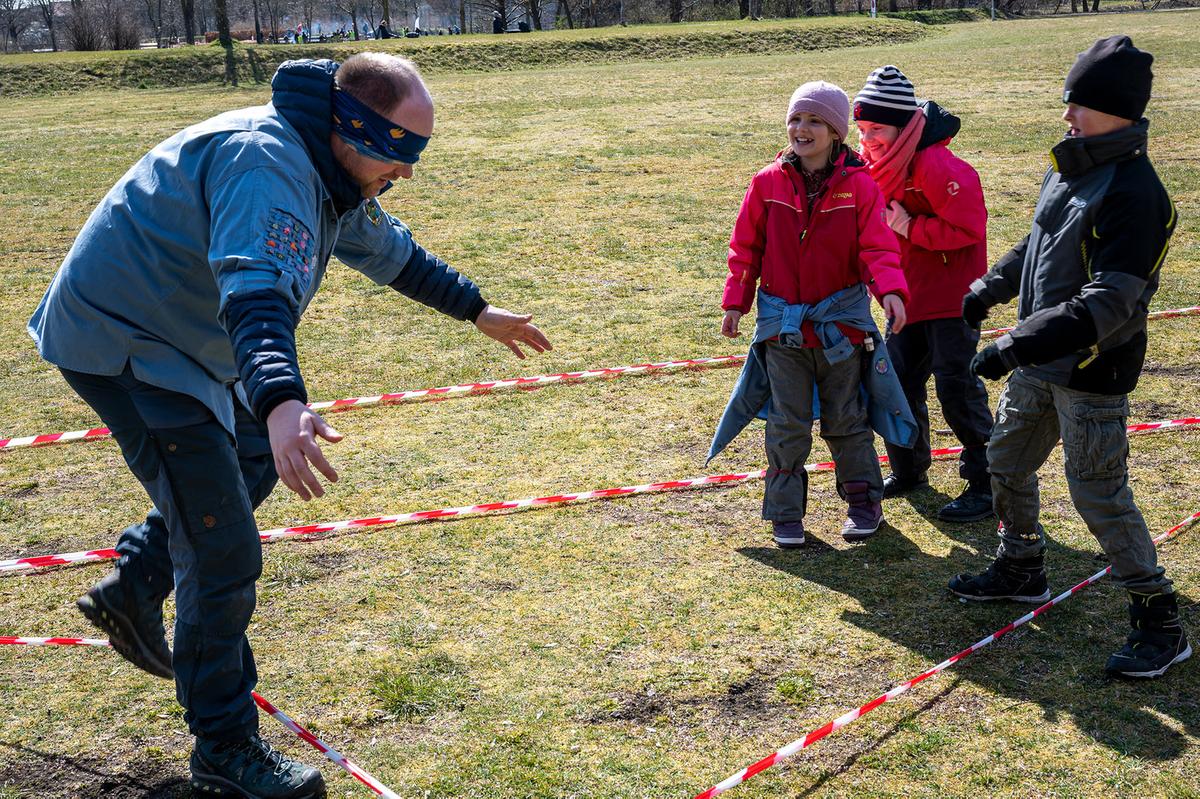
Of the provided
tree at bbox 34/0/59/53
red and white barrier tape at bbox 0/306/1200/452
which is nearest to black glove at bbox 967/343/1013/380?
red and white barrier tape at bbox 0/306/1200/452

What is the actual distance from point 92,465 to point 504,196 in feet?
27.6

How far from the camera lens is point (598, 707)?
3.71 metres

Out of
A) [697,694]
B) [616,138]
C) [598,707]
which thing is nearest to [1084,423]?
[697,694]

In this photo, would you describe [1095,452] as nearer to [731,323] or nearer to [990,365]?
[990,365]

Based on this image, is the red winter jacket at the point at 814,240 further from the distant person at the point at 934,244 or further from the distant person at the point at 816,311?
the distant person at the point at 934,244

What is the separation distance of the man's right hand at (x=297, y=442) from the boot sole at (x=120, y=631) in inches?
59.2

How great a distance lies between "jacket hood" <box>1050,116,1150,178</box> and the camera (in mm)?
3553

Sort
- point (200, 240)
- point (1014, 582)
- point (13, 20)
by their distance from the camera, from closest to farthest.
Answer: point (200, 240) < point (1014, 582) < point (13, 20)

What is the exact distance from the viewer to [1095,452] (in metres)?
3.70

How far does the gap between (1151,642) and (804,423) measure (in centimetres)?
160

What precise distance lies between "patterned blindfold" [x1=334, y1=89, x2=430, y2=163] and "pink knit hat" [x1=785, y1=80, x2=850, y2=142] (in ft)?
6.73

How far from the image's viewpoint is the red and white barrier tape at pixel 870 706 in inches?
129

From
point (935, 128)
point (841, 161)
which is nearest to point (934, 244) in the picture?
point (935, 128)

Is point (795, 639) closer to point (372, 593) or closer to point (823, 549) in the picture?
point (823, 549)
